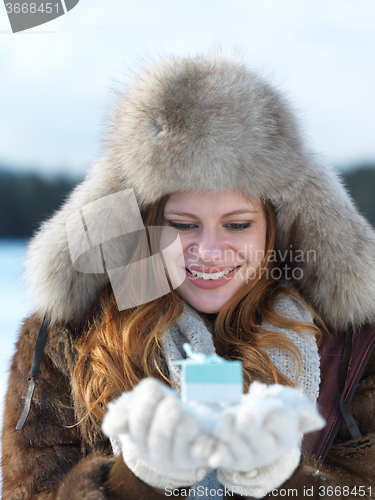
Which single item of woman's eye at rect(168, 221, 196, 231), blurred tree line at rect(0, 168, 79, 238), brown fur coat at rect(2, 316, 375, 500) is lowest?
blurred tree line at rect(0, 168, 79, 238)

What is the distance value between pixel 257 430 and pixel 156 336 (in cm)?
77

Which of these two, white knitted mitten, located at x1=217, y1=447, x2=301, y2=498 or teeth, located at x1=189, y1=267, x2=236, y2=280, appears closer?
white knitted mitten, located at x1=217, y1=447, x2=301, y2=498

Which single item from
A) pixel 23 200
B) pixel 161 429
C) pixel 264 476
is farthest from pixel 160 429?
pixel 23 200

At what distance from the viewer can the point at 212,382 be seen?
79cm

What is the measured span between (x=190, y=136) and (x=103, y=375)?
809mm

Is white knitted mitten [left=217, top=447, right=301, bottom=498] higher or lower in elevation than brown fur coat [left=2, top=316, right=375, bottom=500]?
higher

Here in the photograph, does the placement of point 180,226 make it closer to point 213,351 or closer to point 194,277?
point 194,277

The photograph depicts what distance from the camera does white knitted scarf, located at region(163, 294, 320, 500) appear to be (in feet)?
4.35

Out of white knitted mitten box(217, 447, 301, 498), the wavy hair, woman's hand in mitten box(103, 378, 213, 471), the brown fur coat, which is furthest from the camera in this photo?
the wavy hair

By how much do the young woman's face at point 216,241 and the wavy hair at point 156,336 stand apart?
0.05 meters

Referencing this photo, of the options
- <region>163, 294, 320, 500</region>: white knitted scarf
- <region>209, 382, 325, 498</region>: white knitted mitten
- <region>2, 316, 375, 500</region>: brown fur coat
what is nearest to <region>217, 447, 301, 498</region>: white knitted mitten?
<region>209, 382, 325, 498</region>: white knitted mitten

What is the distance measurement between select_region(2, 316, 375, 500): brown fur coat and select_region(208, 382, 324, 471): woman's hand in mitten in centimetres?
52

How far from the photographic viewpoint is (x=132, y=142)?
1358mm

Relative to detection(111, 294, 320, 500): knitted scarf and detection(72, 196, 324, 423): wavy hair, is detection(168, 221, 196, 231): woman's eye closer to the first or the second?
detection(72, 196, 324, 423): wavy hair
